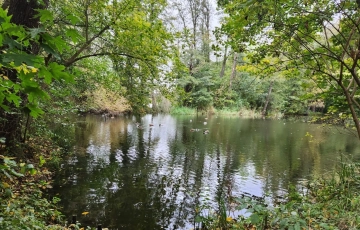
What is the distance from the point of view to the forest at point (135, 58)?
1410 mm

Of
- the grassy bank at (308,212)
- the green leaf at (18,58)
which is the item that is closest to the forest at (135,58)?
the green leaf at (18,58)

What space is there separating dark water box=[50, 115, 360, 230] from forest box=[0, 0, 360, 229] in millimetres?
879

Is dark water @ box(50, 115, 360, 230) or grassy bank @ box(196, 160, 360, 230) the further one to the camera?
dark water @ box(50, 115, 360, 230)

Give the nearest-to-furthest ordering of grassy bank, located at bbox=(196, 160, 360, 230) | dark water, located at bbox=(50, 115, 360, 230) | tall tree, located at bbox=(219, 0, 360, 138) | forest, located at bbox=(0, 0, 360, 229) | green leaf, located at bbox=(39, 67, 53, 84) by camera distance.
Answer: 1. green leaf, located at bbox=(39, 67, 53, 84)
2. forest, located at bbox=(0, 0, 360, 229)
3. tall tree, located at bbox=(219, 0, 360, 138)
4. grassy bank, located at bbox=(196, 160, 360, 230)
5. dark water, located at bbox=(50, 115, 360, 230)

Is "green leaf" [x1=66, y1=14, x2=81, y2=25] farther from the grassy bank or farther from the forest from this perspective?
the grassy bank

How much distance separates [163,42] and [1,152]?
4.13m

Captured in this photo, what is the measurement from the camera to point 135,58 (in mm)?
6418

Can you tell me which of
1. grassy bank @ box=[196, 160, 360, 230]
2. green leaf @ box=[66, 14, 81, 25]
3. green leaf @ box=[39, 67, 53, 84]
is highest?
green leaf @ box=[66, 14, 81, 25]

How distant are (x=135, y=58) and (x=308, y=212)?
16.2ft

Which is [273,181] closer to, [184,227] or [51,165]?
[184,227]

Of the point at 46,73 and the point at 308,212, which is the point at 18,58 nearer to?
the point at 46,73

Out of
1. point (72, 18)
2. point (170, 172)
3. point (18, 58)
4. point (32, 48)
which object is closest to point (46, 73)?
point (18, 58)

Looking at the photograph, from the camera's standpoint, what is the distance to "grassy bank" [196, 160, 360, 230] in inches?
120

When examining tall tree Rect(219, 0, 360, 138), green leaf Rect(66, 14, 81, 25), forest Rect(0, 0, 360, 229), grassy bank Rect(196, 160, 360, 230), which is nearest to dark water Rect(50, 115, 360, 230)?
grassy bank Rect(196, 160, 360, 230)
